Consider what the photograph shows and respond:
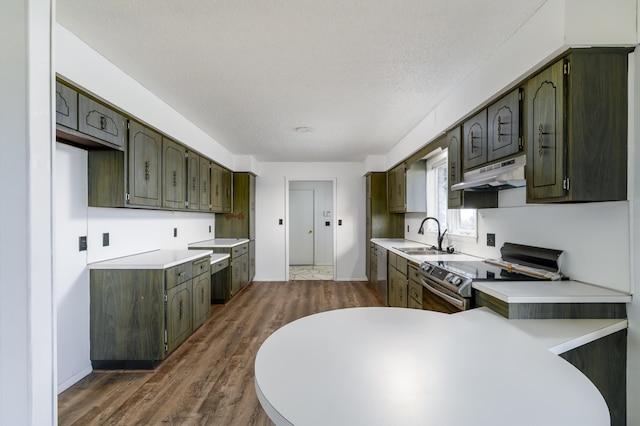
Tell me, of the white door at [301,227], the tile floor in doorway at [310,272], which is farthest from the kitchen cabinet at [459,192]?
the white door at [301,227]

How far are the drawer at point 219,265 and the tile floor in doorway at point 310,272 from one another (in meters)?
2.04

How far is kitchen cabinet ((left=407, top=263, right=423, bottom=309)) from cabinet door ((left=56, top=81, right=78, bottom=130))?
2851 millimetres

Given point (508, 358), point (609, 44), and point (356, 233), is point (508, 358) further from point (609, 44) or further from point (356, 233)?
point (356, 233)

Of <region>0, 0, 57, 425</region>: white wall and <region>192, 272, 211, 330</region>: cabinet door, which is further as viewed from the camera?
<region>192, 272, 211, 330</region>: cabinet door

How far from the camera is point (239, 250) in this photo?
477 centimetres

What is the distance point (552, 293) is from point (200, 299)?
10.1ft

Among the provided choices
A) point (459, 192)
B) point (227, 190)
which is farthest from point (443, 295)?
point (227, 190)

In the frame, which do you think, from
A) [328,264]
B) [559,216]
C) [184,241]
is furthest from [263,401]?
[328,264]

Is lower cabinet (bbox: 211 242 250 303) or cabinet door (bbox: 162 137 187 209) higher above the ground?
cabinet door (bbox: 162 137 187 209)

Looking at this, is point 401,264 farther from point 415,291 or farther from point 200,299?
point 200,299

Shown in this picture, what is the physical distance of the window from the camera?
317 centimetres

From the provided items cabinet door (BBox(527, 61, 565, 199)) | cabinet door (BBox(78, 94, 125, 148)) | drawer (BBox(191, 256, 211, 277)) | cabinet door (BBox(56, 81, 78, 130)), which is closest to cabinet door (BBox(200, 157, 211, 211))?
drawer (BBox(191, 256, 211, 277))

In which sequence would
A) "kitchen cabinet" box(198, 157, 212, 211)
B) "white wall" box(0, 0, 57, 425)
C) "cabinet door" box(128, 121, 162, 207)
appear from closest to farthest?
"white wall" box(0, 0, 57, 425) → "cabinet door" box(128, 121, 162, 207) → "kitchen cabinet" box(198, 157, 212, 211)

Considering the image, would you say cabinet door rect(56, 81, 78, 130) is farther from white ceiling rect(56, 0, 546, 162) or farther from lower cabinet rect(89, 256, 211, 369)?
lower cabinet rect(89, 256, 211, 369)
